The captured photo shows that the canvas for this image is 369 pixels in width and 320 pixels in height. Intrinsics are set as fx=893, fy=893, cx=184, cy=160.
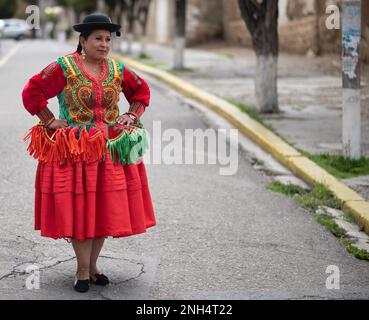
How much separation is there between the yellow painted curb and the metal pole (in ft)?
1.56

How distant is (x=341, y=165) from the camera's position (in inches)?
364

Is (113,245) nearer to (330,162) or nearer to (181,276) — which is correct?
(181,276)

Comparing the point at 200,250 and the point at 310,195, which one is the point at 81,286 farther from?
the point at 310,195

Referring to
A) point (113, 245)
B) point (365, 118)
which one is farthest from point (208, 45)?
point (113, 245)

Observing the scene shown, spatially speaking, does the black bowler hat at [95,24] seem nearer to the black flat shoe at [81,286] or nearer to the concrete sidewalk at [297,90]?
the black flat shoe at [81,286]

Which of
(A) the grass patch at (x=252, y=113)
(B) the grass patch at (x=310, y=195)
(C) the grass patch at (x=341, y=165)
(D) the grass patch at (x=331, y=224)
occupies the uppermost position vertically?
(A) the grass patch at (x=252, y=113)

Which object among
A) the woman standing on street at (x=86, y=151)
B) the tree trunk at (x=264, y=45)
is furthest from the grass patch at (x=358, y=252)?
the tree trunk at (x=264, y=45)

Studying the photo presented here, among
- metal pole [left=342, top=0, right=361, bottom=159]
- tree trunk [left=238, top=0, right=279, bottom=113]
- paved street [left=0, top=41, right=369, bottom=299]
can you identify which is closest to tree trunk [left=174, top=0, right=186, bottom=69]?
tree trunk [left=238, top=0, right=279, bottom=113]

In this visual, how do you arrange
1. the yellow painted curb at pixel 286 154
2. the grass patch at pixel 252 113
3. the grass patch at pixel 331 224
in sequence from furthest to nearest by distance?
1. the grass patch at pixel 252 113
2. the yellow painted curb at pixel 286 154
3. the grass patch at pixel 331 224

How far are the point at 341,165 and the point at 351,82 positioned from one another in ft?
2.93

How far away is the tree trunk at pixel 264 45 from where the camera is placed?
1341 centimetres

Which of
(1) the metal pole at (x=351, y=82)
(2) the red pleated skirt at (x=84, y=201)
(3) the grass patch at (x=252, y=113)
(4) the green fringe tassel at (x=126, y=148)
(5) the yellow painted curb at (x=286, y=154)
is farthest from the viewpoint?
(3) the grass patch at (x=252, y=113)
